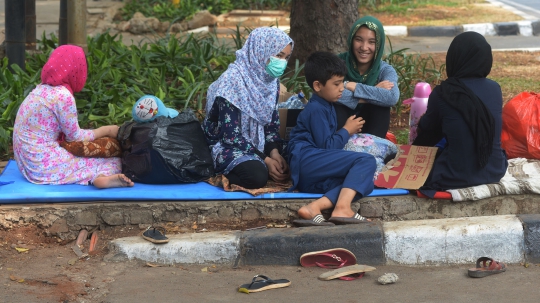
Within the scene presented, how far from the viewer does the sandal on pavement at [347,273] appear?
349 centimetres

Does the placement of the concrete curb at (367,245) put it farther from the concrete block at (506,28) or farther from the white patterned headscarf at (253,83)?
the concrete block at (506,28)

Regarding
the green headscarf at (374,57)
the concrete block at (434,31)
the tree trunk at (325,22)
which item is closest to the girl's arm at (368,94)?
the green headscarf at (374,57)

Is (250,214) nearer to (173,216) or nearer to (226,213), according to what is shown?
(226,213)

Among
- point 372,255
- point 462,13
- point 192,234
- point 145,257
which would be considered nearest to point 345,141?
point 372,255

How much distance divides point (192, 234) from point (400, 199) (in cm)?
122

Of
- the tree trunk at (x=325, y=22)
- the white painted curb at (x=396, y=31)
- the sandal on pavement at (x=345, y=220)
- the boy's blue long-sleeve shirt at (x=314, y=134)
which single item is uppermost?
the tree trunk at (x=325, y=22)

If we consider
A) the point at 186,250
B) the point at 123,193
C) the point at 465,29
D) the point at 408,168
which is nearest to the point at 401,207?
the point at 408,168

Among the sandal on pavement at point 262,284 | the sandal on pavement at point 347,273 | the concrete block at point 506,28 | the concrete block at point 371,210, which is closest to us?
the sandal on pavement at point 262,284

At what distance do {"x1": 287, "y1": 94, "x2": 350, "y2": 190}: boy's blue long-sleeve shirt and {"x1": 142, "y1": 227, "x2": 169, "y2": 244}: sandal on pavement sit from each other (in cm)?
85

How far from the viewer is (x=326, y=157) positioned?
416 cm

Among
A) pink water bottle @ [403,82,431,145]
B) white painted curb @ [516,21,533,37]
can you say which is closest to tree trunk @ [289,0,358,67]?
pink water bottle @ [403,82,431,145]

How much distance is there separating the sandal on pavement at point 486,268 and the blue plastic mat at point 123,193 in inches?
26.9

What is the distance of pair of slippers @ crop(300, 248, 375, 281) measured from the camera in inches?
138

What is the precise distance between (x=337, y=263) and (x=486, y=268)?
0.75m
